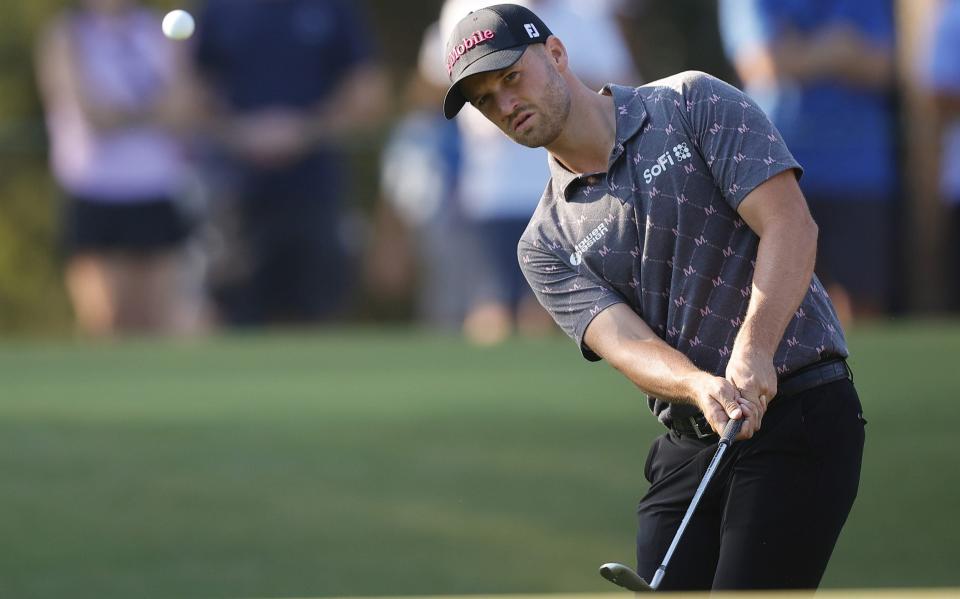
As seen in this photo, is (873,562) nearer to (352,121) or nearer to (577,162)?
(577,162)

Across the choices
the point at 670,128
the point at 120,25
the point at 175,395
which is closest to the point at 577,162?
the point at 670,128

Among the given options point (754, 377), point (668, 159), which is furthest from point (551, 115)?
point (754, 377)

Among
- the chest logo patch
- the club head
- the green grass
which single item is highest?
the chest logo patch

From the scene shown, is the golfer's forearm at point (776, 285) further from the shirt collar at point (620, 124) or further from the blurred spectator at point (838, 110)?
the blurred spectator at point (838, 110)

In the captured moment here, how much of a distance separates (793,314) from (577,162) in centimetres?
70

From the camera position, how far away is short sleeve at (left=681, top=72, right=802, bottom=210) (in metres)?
4.64

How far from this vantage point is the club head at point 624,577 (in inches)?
174

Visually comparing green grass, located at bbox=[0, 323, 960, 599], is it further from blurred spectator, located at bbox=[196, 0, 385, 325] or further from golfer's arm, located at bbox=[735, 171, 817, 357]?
golfer's arm, located at bbox=[735, 171, 817, 357]

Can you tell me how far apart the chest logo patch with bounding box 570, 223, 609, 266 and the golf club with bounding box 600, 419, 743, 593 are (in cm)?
64

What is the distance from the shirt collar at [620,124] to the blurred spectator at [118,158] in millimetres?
7073

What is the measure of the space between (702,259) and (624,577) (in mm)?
857

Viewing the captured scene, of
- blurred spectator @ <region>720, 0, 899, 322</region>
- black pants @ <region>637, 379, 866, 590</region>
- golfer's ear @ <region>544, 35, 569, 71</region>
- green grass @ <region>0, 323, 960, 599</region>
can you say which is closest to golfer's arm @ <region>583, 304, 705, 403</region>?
black pants @ <region>637, 379, 866, 590</region>

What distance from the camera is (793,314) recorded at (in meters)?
4.65

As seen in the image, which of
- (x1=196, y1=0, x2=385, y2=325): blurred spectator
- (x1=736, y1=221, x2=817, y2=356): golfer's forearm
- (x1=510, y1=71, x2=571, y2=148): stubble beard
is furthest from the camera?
(x1=196, y1=0, x2=385, y2=325): blurred spectator
